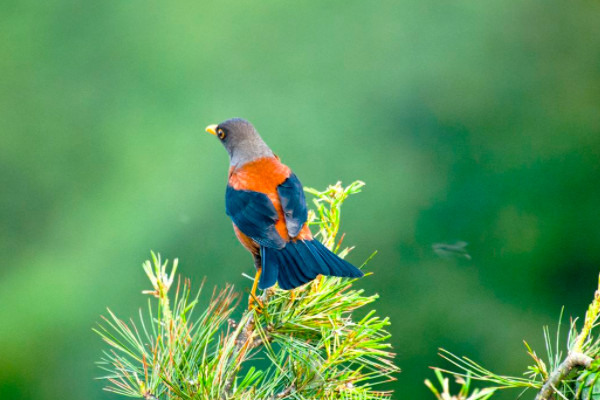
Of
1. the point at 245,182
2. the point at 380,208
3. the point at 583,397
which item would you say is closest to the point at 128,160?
the point at 380,208

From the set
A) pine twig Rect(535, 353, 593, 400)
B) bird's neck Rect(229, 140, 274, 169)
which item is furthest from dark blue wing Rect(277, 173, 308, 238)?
pine twig Rect(535, 353, 593, 400)

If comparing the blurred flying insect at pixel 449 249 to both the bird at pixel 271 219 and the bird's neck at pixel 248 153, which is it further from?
the bird's neck at pixel 248 153

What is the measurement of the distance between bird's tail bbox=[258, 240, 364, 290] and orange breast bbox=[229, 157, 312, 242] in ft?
0.39

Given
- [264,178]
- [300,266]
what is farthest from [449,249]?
[300,266]

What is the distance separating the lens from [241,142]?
1.61 meters

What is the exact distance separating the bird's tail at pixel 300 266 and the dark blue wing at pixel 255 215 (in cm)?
6

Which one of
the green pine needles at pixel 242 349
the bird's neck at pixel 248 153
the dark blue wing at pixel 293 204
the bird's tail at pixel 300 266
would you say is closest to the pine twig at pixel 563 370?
the green pine needles at pixel 242 349

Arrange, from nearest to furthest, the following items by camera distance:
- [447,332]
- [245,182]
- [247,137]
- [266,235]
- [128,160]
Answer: [266,235] → [245,182] → [247,137] → [447,332] → [128,160]

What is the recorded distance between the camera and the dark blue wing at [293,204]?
3.91ft

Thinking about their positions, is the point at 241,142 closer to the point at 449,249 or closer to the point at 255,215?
the point at 255,215

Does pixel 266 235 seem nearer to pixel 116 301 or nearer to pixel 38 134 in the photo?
pixel 116 301

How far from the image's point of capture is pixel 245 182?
1.39 m

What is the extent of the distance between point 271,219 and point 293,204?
5 centimetres

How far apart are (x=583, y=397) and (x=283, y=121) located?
3037 millimetres
